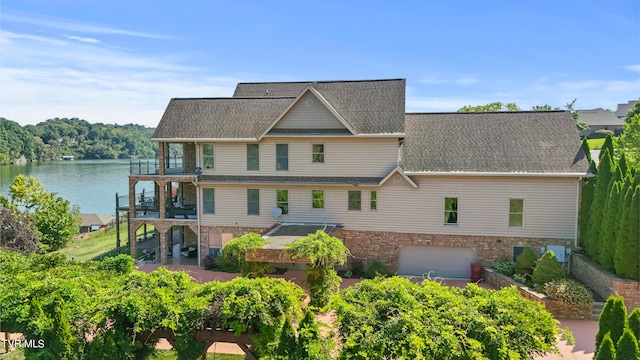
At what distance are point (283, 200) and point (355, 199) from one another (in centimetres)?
350

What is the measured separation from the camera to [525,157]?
1888 cm

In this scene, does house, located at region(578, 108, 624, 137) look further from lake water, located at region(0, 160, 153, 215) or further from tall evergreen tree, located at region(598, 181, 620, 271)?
lake water, located at region(0, 160, 153, 215)

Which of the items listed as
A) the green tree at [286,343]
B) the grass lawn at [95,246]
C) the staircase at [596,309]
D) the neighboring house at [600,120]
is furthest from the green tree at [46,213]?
the neighboring house at [600,120]

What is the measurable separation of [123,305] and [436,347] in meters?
6.36

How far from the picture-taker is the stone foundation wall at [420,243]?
61.4 ft

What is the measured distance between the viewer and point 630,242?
14.3 meters

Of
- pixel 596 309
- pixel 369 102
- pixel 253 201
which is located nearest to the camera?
pixel 596 309

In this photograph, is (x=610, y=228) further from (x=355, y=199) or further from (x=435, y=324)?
(x=435, y=324)

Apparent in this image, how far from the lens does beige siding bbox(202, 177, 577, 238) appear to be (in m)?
18.3

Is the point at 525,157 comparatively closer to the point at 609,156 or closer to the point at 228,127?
the point at 609,156

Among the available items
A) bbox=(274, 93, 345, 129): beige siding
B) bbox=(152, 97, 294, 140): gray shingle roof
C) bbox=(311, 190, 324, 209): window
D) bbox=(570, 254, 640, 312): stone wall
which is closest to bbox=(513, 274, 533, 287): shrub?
bbox=(570, 254, 640, 312): stone wall

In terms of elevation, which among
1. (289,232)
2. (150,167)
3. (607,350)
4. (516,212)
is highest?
(150,167)

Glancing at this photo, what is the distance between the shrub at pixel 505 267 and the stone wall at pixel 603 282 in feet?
7.97

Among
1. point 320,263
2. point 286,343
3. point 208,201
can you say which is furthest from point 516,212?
point 208,201
